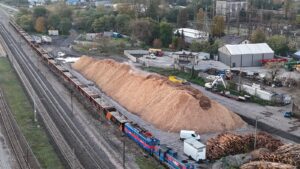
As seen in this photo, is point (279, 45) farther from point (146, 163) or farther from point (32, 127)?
point (32, 127)

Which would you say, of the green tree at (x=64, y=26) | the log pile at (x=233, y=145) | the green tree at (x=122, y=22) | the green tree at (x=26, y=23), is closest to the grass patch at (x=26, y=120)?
the log pile at (x=233, y=145)

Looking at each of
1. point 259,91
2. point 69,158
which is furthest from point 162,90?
point 69,158

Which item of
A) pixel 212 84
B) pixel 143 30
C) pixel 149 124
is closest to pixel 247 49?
pixel 212 84

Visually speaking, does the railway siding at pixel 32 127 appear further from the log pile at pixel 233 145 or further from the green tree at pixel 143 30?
the green tree at pixel 143 30

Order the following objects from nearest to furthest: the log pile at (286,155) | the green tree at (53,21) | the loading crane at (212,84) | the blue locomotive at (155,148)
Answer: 1. the log pile at (286,155)
2. the blue locomotive at (155,148)
3. the loading crane at (212,84)
4. the green tree at (53,21)

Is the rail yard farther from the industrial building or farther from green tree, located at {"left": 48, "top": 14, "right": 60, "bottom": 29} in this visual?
green tree, located at {"left": 48, "top": 14, "right": 60, "bottom": 29}

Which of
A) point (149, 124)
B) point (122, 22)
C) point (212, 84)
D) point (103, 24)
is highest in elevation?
point (122, 22)
